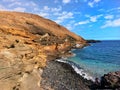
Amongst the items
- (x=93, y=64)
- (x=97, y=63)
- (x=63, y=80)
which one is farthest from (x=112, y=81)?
(x=97, y=63)

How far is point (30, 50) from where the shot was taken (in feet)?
58.0

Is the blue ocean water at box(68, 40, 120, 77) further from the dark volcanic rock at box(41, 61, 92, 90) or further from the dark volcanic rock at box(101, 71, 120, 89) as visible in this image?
the dark volcanic rock at box(101, 71, 120, 89)

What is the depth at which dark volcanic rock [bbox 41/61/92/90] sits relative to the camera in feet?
95.5

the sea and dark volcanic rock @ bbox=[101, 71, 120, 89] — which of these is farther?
the sea

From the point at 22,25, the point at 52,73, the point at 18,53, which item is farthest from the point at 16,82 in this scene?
the point at 22,25

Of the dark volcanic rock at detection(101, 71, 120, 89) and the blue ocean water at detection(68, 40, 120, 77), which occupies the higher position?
the dark volcanic rock at detection(101, 71, 120, 89)

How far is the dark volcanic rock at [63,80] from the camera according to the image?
2909cm

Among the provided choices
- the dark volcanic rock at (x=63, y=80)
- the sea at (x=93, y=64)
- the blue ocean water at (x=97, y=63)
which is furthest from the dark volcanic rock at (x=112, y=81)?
the blue ocean water at (x=97, y=63)

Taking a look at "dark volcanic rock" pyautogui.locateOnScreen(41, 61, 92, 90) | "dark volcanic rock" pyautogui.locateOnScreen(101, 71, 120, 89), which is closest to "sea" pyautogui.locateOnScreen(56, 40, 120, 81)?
"dark volcanic rock" pyautogui.locateOnScreen(41, 61, 92, 90)

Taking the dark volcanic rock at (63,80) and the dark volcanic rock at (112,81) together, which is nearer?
the dark volcanic rock at (112,81)

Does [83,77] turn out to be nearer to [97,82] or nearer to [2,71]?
[97,82]

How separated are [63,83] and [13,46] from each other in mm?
15806

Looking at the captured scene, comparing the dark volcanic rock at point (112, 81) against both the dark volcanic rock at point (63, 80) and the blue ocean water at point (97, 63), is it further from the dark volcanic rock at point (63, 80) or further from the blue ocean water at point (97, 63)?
the blue ocean water at point (97, 63)

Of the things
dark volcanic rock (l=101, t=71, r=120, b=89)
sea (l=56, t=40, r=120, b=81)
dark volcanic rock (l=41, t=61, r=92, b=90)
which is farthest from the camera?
sea (l=56, t=40, r=120, b=81)
